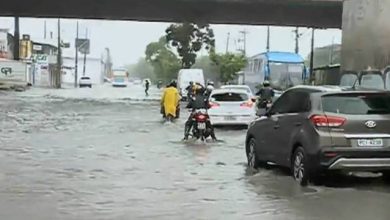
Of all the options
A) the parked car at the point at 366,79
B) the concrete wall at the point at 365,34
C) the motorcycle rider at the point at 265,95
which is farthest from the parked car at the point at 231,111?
the concrete wall at the point at 365,34

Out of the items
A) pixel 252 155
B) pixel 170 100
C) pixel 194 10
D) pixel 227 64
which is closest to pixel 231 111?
pixel 170 100

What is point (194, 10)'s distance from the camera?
5200 cm

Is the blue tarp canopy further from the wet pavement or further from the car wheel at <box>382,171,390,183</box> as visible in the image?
the car wheel at <box>382,171,390,183</box>

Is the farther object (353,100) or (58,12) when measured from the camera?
(58,12)

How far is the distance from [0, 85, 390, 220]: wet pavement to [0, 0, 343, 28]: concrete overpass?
28409mm

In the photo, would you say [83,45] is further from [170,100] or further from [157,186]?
[157,186]

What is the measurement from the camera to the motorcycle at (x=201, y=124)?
2059 centimetres

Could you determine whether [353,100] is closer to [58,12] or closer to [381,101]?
[381,101]

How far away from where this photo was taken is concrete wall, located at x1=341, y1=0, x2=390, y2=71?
75.5 feet

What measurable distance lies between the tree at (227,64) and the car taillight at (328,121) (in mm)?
67868

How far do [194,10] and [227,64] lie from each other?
94.6 feet

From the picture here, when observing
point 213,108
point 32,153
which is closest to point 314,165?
point 32,153

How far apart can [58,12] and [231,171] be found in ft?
136

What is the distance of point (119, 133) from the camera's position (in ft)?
78.2
